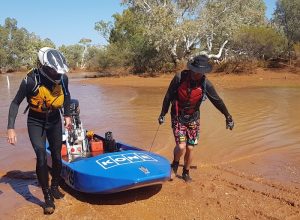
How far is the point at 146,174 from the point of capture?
5.30 m

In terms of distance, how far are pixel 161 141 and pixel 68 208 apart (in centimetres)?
468

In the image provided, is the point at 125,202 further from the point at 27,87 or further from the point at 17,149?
the point at 17,149

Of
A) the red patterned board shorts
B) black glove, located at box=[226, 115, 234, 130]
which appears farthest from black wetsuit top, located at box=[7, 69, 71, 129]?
black glove, located at box=[226, 115, 234, 130]

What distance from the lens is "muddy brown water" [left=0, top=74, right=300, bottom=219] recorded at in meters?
5.32

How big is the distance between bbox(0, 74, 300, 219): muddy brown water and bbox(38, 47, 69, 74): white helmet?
73.1 inches

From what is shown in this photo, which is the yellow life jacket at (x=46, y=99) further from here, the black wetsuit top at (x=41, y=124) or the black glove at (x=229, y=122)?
the black glove at (x=229, y=122)

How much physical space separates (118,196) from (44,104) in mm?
1712

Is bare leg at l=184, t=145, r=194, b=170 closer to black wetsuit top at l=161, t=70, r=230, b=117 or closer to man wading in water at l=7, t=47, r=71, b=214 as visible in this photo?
black wetsuit top at l=161, t=70, r=230, b=117

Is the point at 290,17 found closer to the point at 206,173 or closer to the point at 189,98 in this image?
the point at 206,173

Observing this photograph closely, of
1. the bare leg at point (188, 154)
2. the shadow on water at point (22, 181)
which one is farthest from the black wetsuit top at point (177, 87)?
the shadow on water at point (22, 181)

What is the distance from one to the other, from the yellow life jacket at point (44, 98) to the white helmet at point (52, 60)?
241 millimetres

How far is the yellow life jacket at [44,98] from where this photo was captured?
489 cm

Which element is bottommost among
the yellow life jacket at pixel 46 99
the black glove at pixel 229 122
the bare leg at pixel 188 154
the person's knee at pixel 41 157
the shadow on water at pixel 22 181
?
the shadow on water at pixel 22 181

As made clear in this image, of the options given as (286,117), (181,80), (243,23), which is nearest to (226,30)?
(243,23)
